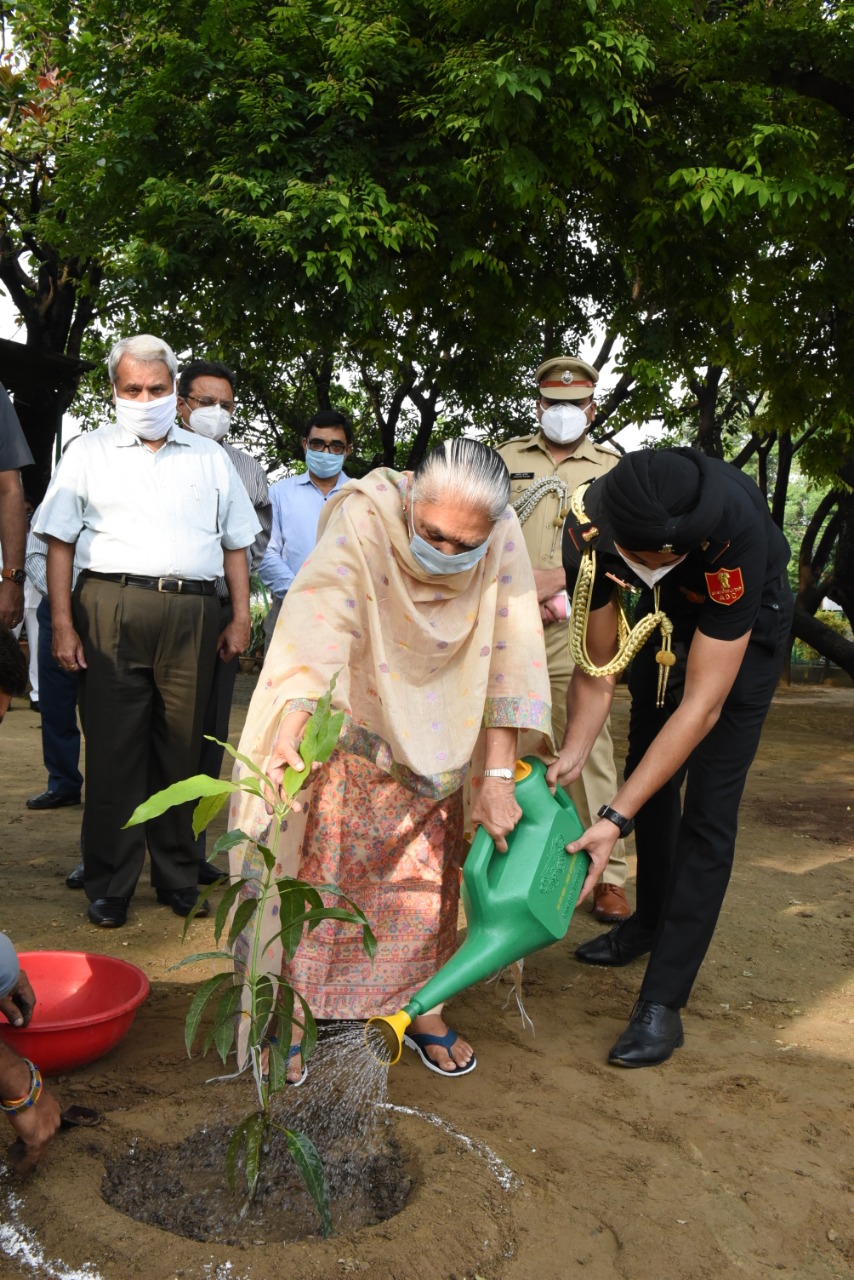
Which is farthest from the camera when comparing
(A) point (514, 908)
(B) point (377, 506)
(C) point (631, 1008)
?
(C) point (631, 1008)

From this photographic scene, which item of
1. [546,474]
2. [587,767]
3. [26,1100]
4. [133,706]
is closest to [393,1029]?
[26,1100]

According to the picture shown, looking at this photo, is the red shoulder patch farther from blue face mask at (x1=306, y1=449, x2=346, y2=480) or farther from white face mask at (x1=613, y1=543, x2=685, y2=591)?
blue face mask at (x1=306, y1=449, x2=346, y2=480)

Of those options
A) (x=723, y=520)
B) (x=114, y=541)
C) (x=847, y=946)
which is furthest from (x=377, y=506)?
(x=847, y=946)

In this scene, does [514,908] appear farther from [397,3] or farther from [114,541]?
[397,3]

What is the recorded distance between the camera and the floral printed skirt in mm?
2918

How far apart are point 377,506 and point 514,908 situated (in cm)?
103

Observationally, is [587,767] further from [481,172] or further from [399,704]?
[481,172]

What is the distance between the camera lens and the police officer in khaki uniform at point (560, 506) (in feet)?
14.2

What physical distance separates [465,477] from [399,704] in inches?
23.7

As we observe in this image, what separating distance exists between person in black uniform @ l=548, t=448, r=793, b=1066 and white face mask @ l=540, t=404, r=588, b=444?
135 centimetres

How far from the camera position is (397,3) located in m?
7.41

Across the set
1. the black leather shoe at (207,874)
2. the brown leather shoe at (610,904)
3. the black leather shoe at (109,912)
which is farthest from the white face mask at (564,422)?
the black leather shoe at (109,912)

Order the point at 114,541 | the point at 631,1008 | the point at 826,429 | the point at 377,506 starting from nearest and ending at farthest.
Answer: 1. the point at 377,506
2. the point at 631,1008
3. the point at 114,541
4. the point at 826,429

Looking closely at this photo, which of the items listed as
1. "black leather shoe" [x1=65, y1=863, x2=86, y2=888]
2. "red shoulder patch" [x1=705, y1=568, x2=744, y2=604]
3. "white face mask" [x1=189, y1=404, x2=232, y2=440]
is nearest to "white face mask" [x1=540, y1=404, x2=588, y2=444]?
"white face mask" [x1=189, y1=404, x2=232, y2=440]
